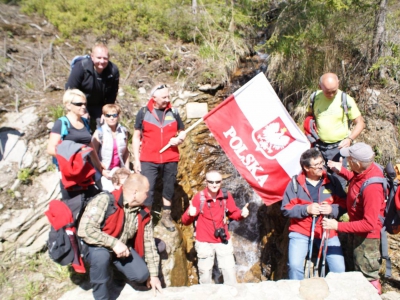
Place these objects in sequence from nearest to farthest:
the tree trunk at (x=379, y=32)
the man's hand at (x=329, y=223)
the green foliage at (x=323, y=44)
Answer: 1. the man's hand at (x=329, y=223)
2. the tree trunk at (x=379, y=32)
3. the green foliage at (x=323, y=44)

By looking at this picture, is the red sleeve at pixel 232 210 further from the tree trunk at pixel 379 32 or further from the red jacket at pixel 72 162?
the tree trunk at pixel 379 32

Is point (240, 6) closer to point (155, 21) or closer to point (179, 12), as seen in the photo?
point (179, 12)

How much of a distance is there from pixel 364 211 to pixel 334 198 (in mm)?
576

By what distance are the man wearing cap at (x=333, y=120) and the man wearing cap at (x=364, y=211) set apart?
734 millimetres

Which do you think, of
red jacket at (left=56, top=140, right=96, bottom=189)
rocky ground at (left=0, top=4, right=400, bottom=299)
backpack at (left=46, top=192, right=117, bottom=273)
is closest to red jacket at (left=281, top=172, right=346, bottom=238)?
rocky ground at (left=0, top=4, right=400, bottom=299)

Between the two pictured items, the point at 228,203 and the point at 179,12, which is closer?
the point at 228,203

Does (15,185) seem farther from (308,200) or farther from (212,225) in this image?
(308,200)

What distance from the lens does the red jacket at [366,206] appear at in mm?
3352

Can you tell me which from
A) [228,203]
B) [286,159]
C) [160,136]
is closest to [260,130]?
[286,159]

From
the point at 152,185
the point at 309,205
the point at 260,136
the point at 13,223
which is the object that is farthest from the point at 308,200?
the point at 13,223

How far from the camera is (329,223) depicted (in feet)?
12.1

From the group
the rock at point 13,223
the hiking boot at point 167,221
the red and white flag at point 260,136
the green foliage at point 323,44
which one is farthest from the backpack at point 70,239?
the green foliage at point 323,44

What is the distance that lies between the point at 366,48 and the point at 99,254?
6884mm

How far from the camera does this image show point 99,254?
3.32 m
